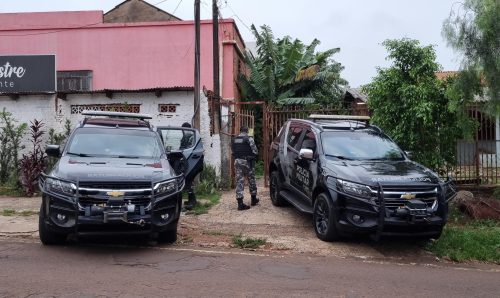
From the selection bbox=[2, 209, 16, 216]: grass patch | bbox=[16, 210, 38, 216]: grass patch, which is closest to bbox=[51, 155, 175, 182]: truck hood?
bbox=[16, 210, 38, 216]: grass patch

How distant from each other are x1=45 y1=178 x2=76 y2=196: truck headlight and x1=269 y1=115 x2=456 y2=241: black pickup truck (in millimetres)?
3622

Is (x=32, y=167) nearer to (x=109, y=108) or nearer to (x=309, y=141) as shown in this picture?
(x=109, y=108)

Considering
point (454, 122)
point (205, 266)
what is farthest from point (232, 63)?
point (205, 266)

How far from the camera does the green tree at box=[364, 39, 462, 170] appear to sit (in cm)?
1059

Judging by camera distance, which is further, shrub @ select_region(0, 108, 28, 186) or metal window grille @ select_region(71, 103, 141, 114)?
metal window grille @ select_region(71, 103, 141, 114)

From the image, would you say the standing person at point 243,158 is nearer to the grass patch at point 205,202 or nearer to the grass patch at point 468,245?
the grass patch at point 205,202

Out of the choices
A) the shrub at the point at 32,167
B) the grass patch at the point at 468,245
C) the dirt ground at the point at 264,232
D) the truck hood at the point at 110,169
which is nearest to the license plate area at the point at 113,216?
the truck hood at the point at 110,169

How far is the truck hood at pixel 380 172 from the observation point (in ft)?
24.3

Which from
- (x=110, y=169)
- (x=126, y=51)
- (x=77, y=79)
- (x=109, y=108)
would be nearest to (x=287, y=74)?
(x=126, y=51)

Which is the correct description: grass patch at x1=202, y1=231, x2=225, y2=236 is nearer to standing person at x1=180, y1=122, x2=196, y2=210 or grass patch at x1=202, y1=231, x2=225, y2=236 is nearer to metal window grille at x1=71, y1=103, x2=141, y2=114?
standing person at x1=180, y1=122, x2=196, y2=210

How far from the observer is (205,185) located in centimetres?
1231

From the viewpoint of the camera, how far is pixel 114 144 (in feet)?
27.0

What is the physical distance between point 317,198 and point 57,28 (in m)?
15.2

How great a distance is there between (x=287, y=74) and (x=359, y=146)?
1246cm
